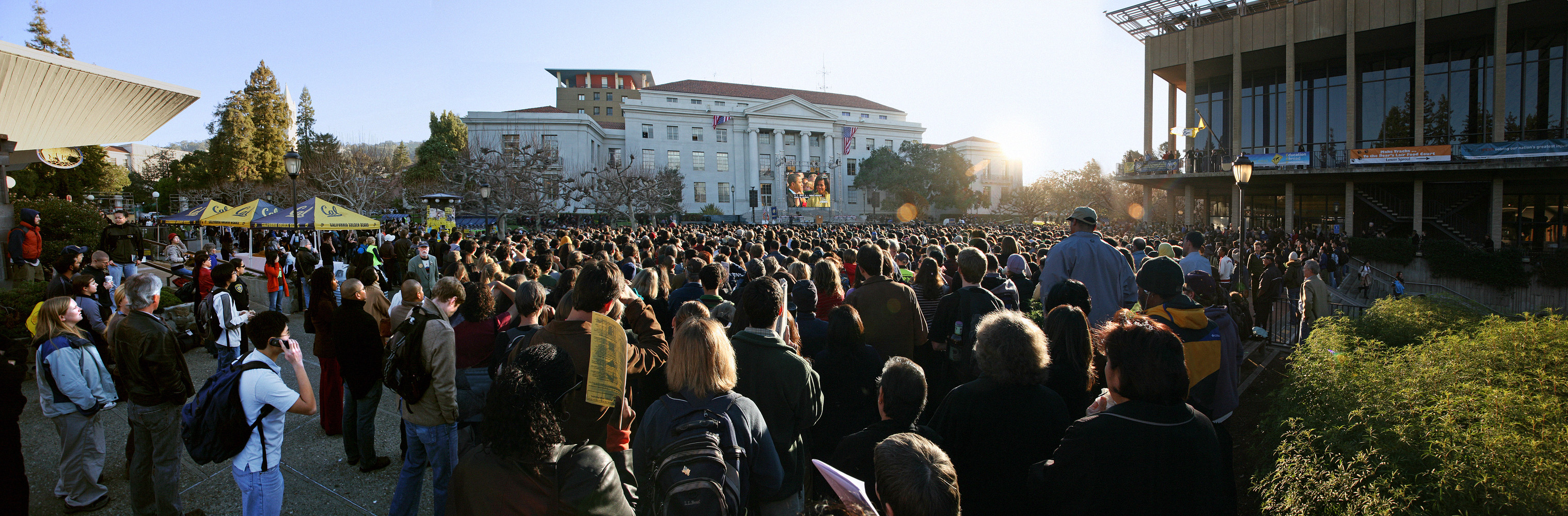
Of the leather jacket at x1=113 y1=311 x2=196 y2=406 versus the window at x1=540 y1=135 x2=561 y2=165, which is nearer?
the leather jacket at x1=113 y1=311 x2=196 y2=406

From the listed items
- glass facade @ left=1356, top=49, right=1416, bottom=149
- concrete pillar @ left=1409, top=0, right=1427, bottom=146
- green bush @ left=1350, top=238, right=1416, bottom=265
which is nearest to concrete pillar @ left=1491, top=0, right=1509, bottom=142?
concrete pillar @ left=1409, top=0, right=1427, bottom=146

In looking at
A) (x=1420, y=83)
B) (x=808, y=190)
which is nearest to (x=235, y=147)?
(x=808, y=190)

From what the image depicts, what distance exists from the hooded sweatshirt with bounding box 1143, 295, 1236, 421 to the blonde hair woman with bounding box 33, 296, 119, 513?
21.9ft

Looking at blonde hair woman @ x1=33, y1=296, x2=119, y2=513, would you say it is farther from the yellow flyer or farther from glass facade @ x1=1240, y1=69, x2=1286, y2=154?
glass facade @ x1=1240, y1=69, x2=1286, y2=154

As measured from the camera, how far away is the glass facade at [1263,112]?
29328mm

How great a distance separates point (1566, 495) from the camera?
7.18 ft

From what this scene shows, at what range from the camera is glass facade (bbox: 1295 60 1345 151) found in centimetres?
2817

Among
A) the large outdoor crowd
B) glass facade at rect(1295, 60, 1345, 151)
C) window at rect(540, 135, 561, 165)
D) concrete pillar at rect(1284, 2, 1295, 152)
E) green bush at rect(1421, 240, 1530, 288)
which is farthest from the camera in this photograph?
window at rect(540, 135, 561, 165)

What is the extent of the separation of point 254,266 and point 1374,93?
135 feet

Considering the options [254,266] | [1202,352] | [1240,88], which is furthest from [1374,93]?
[254,266]

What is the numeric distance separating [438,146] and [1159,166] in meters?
51.1

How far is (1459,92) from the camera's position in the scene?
86.8 ft

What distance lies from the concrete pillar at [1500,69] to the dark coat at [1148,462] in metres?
32.6

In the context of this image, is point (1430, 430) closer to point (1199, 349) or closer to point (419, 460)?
point (1199, 349)
